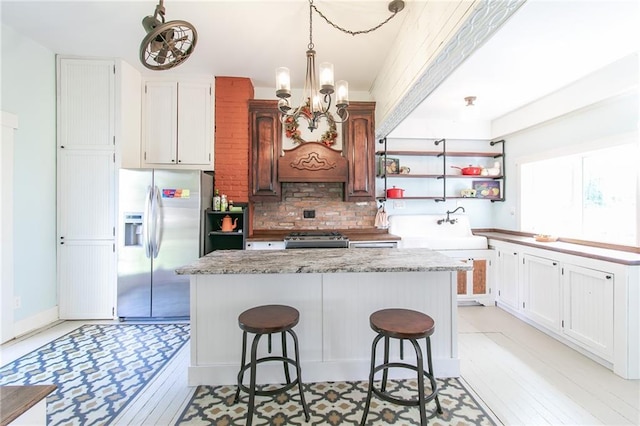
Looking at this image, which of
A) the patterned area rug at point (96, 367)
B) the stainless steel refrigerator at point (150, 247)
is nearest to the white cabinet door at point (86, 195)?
the stainless steel refrigerator at point (150, 247)

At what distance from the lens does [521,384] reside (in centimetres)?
202

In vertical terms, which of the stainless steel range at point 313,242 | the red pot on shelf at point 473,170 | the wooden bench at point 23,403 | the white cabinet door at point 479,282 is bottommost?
the white cabinet door at point 479,282

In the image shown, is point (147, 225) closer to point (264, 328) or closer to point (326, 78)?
point (264, 328)


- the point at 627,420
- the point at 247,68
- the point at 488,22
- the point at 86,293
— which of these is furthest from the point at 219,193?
the point at 627,420

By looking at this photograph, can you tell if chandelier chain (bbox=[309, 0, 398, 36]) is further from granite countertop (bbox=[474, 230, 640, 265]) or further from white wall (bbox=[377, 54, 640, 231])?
granite countertop (bbox=[474, 230, 640, 265])

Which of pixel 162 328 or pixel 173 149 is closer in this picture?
pixel 162 328

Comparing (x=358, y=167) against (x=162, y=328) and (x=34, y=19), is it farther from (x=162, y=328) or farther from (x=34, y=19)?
(x=34, y=19)

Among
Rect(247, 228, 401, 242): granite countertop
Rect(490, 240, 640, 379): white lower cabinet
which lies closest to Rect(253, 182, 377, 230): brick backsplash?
Rect(247, 228, 401, 242): granite countertop

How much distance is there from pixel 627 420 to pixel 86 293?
16.0 feet

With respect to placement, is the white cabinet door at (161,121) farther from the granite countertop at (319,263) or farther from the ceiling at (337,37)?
the granite countertop at (319,263)

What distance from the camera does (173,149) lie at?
3.51 metres

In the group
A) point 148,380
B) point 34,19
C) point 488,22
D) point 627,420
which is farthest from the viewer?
point 34,19

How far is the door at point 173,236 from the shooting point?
10.1ft

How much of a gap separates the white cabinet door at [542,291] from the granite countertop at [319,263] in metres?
1.51
